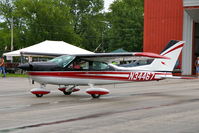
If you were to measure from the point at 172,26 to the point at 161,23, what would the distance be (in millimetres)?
1168

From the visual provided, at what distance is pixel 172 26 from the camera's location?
3644 cm

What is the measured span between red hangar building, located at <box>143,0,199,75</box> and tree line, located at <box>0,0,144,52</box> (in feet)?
102

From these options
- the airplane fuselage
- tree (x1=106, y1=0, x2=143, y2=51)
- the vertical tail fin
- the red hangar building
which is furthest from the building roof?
A: tree (x1=106, y1=0, x2=143, y2=51)

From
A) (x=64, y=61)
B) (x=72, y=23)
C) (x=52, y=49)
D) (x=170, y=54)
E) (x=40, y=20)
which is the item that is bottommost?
(x=64, y=61)

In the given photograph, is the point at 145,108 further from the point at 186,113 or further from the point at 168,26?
the point at 168,26

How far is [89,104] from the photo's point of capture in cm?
1320

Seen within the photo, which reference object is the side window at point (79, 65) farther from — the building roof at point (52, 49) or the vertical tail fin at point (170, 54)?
the building roof at point (52, 49)

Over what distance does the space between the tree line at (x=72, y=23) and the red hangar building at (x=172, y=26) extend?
102ft

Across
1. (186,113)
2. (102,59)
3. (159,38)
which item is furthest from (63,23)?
(186,113)

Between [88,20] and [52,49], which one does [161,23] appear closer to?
[52,49]

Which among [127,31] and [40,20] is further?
[127,31]

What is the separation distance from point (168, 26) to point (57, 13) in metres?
33.7

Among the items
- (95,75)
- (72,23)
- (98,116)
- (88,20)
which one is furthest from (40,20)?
(98,116)

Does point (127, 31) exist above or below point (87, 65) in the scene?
above
